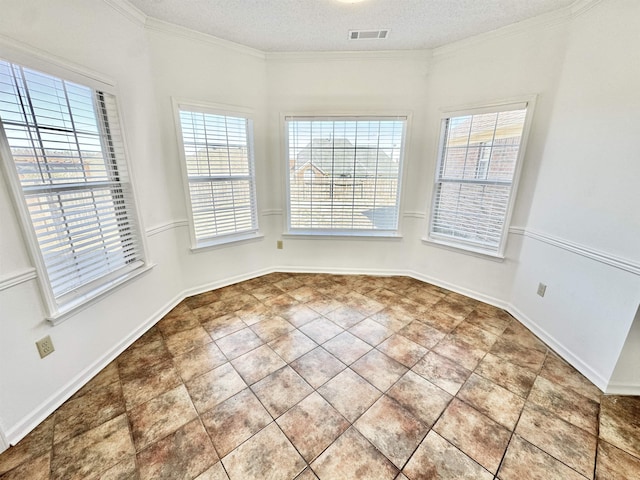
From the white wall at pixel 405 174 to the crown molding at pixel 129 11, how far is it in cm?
3

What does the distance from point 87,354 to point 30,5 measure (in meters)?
2.15

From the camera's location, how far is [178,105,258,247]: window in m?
2.70

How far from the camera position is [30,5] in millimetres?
1460

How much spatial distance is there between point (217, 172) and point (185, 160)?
33 cm

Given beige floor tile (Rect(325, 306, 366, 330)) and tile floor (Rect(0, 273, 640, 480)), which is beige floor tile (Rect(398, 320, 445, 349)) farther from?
beige floor tile (Rect(325, 306, 366, 330))

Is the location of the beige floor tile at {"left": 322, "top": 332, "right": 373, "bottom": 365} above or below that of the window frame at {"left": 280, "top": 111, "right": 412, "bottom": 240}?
below

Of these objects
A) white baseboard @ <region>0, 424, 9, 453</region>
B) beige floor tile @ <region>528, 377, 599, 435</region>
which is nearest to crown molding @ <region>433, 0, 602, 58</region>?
beige floor tile @ <region>528, 377, 599, 435</region>

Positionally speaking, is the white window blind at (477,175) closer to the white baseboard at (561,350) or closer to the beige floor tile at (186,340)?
the white baseboard at (561,350)

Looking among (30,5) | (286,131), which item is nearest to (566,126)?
(286,131)

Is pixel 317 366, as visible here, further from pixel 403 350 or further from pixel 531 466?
pixel 531 466

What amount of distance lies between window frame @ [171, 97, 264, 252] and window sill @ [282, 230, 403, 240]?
1.57ft

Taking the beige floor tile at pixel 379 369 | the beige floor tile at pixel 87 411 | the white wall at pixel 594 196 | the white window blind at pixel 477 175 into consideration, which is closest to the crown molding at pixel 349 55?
the white window blind at pixel 477 175

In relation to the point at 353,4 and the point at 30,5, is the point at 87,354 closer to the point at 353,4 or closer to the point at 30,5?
the point at 30,5

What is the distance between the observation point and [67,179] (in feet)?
5.62
